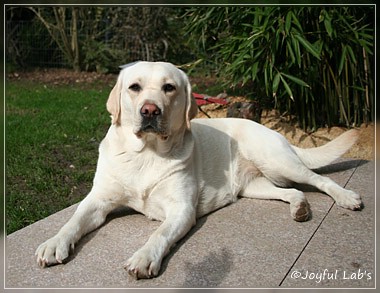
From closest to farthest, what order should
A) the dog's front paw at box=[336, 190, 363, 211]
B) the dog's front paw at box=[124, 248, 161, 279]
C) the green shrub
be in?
the dog's front paw at box=[124, 248, 161, 279] < the dog's front paw at box=[336, 190, 363, 211] < the green shrub

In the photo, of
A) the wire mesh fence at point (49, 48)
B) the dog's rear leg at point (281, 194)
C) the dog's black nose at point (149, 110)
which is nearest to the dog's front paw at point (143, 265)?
the dog's black nose at point (149, 110)

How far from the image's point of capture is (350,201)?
286 centimetres

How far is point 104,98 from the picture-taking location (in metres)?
7.09

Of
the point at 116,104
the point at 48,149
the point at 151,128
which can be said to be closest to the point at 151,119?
the point at 151,128

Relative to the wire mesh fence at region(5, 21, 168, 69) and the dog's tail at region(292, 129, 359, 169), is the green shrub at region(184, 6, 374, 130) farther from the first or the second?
the wire mesh fence at region(5, 21, 168, 69)

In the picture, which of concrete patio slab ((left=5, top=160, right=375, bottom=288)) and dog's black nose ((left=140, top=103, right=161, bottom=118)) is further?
dog's black nose ((left=140, top=103, right=161, bottom=118))

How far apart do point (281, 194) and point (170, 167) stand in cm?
85

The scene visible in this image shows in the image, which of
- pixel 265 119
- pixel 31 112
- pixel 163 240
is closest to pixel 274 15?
pixel 265 119

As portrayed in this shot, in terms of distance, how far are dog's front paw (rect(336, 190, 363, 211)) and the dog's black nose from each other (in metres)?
1.36

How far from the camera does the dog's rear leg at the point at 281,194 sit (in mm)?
2688

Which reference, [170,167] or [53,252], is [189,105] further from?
[53,252]

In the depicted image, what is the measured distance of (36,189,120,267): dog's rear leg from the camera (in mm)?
2148

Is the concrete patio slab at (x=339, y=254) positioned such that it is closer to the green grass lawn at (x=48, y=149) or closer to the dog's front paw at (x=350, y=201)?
the dog's front paw at (x=350, y=201)

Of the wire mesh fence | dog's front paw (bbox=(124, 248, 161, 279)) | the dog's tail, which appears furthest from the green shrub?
the wire mesh fence
